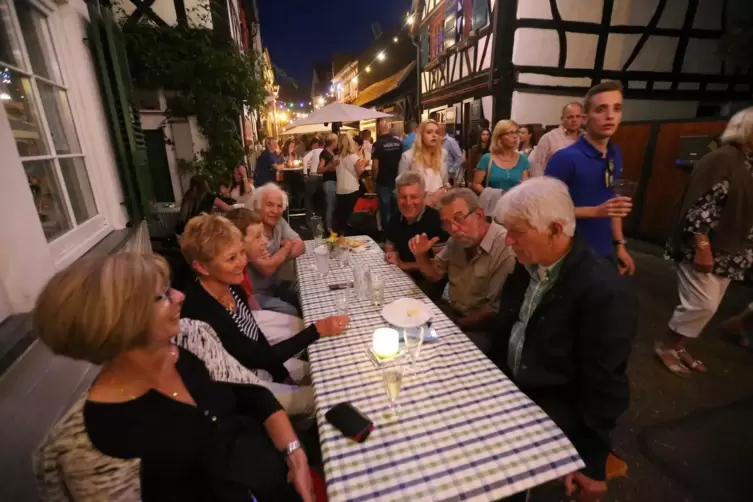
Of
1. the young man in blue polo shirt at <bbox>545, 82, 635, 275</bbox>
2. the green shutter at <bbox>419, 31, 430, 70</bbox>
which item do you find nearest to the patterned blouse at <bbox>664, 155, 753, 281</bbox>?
the young man in blue polo shirt at <bbox>545, 82, 635, 275</bbox>

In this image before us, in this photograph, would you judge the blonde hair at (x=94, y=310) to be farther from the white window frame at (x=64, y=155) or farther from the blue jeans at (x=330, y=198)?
the blue jeans at (x=330, y=198)

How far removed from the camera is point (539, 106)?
6.55 meters

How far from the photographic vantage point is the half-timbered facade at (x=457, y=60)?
278 inches

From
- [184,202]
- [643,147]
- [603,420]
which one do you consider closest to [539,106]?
[643,147]

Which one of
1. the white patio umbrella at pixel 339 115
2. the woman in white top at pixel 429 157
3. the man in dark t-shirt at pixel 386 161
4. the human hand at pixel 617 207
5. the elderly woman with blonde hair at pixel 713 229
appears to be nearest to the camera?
the human hand at pixel 617 207

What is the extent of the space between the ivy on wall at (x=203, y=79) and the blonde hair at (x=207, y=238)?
13.5 ft

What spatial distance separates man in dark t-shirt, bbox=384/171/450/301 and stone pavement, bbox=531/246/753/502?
4.70 ft

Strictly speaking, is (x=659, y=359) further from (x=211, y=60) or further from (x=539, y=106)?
(x=211, y=60)

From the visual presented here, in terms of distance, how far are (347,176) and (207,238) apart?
453 centimetres

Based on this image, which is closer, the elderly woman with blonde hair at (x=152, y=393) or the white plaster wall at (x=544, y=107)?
the elderly woman with blonde hair at (x=152, y=393)

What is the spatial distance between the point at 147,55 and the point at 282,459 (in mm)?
5195

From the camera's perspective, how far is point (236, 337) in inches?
63.4

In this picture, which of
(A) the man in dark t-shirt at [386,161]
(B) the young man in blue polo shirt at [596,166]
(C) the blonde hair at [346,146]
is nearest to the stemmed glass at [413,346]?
(B) the young man in blue polo shirt at [596,166]

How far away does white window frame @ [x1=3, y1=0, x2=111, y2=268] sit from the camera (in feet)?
6.53
